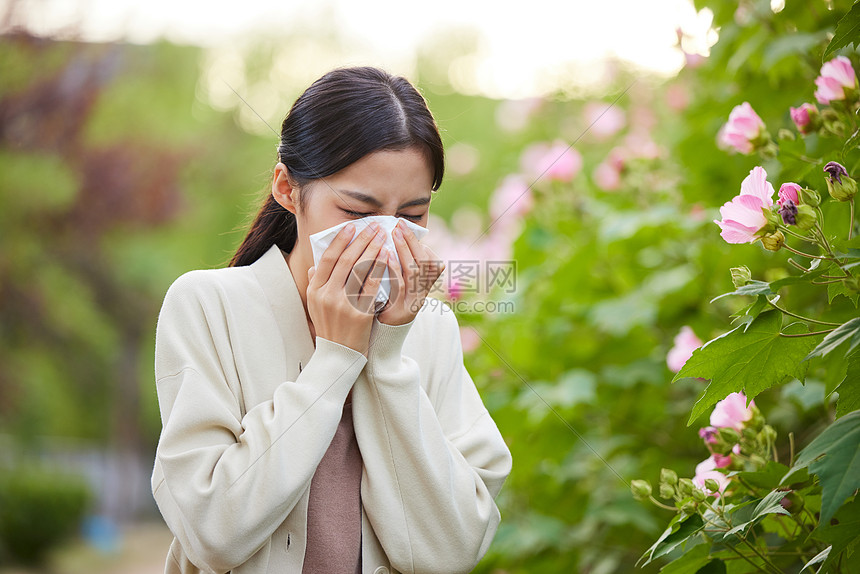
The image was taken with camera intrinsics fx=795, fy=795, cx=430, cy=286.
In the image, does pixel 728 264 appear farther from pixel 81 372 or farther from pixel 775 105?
pixel 81 372

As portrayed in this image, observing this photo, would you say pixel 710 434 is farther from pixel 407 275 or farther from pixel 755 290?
pixel 407 275

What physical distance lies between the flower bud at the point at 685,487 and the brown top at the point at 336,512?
0.60 metres

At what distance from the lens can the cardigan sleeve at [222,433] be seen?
1.35 meters

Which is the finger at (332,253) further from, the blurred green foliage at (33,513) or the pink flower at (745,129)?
the blurred green foliage at (33,513)

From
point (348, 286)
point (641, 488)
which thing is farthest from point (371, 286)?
point (641, 488)

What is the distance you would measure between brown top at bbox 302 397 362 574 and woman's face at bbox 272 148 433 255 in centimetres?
42

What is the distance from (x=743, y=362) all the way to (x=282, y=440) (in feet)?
2.56

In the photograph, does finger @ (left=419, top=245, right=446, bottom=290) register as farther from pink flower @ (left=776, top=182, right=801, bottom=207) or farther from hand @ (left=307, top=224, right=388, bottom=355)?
pink flower @ (left=776, top=182, right=801, bottom=207)

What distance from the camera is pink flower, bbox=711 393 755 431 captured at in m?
1.51

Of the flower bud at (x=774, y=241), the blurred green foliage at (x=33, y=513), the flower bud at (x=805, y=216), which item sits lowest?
the blurred green foliage at (x=33, y=513)

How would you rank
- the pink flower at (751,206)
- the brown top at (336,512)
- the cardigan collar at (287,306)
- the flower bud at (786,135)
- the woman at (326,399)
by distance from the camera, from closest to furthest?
the pink flower at (751,206) → the woman at (326,399) → the brown top at (336,512) → the cardigan collar at (287,306) → the flower bud at (786,135)

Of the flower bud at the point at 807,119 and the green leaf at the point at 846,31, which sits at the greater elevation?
the green leaf at the point at 846,31

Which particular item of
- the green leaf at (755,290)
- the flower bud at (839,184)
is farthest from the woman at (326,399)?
the flower bud at (839,184)

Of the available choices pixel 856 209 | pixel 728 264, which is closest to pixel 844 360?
pixel 856 209
